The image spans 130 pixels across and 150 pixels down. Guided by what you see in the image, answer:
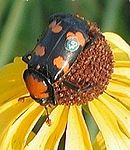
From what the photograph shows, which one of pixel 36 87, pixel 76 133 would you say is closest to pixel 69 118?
pixel 76 133

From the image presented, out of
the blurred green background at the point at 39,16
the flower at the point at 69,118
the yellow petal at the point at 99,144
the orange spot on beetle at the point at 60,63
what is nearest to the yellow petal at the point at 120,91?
the flower at the point at 69,118

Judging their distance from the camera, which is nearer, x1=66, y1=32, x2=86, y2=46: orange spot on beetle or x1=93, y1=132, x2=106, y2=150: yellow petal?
x1=66, y1=32, x2=86, y2=46: orange spot on beetle

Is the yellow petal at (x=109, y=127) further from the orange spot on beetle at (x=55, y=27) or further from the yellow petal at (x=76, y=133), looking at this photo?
the orange spot on beetle at (x=55, y=27)

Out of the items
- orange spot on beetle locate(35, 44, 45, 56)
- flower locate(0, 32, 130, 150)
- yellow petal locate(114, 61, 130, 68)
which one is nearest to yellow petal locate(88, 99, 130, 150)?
flower locate(0, 32, 130, 150)

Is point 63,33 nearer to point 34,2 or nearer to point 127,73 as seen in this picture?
point 127,73

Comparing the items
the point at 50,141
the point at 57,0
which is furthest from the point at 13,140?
the point at 57,0

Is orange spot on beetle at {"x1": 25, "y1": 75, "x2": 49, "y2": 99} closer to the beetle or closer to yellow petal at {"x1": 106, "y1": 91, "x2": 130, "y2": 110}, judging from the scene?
the beetle

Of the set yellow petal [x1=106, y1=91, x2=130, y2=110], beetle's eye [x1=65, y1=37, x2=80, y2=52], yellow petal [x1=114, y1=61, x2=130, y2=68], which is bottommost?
yellow petal [x1=106, y1=91, x2=130, y2=110]
